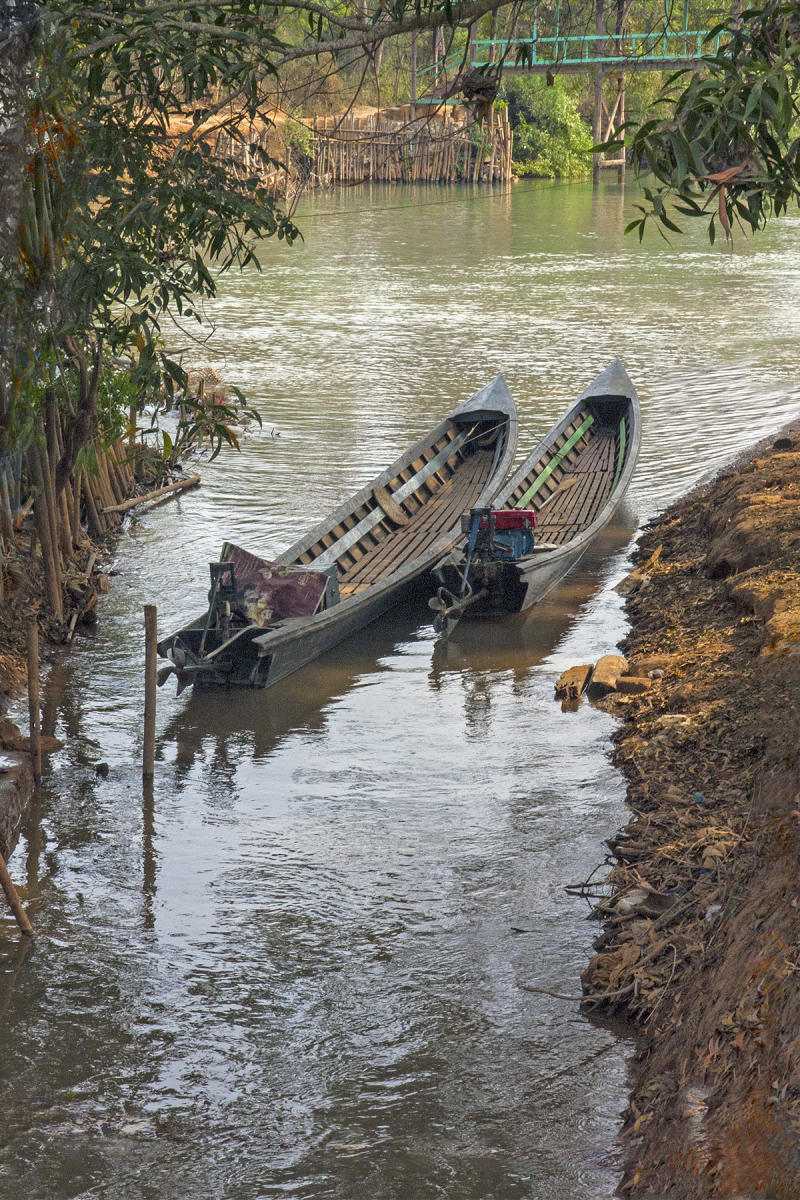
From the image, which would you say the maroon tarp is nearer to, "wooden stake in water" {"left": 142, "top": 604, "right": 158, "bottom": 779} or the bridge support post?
"wooden stake in water" {"left": 142, "top": 604, "right": 158, "bottom": 779}

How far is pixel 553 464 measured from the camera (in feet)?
47.9

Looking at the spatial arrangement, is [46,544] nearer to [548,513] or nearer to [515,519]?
[515,519]

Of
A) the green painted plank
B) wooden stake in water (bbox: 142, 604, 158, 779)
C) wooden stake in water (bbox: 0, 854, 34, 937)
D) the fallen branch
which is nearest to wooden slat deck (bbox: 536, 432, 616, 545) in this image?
the green painted plank

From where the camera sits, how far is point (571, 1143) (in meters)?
5.17

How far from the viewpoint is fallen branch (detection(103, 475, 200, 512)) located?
44.5 ft

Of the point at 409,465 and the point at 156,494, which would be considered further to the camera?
the point at 156,494

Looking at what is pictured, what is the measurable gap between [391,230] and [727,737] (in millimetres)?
31103

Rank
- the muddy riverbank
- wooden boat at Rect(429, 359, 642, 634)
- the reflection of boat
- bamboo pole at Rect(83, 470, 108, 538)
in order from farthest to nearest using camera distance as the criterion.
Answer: bamboo pole at Rect(83, 470, 108, 538) → wooden boat at Rect(429, 359, 642, 634) → the reflection of boat → the muddy riverbank

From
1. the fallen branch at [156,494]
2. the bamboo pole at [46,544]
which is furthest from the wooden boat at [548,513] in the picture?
the fallen branch at [156,494]

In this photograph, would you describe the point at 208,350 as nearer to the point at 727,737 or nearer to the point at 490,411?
the point at 490,411

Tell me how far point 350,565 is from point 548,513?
106 inches

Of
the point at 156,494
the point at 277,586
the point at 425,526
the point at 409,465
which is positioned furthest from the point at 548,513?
the point at 156,494

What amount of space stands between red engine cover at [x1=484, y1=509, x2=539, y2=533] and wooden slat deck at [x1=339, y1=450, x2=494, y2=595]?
0.86m

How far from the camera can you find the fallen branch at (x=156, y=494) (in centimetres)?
1358
